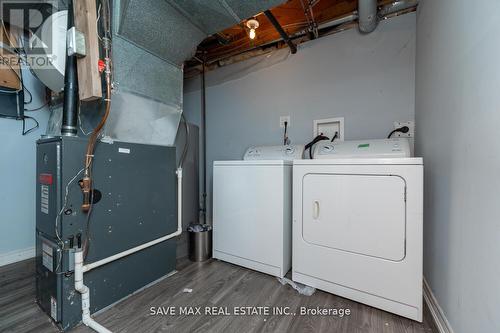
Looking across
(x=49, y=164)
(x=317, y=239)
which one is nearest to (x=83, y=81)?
(x=49, y=164)

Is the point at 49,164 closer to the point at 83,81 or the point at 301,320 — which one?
the point at 83,81

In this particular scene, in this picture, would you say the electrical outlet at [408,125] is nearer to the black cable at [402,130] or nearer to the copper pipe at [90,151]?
the black cable at [402,130]

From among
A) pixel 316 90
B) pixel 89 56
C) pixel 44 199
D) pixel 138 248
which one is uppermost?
pixel 316 90

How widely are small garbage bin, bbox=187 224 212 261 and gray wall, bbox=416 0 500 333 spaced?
1825 millimetres

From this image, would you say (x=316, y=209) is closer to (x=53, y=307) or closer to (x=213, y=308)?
(x=213, y=308)

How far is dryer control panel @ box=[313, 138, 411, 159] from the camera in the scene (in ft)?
4.95

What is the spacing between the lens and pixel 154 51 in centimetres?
163

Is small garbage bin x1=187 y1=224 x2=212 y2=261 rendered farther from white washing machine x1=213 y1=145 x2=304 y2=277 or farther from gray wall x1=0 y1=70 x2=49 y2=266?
gray wall x1=0 y1=70 x2=49 y2=266

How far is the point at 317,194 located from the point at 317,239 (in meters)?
→ 0.34

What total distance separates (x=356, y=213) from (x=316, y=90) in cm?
134

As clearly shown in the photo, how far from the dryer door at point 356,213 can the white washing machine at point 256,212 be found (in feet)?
0.68

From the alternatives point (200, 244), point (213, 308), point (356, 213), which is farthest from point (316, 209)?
point (200, 244)

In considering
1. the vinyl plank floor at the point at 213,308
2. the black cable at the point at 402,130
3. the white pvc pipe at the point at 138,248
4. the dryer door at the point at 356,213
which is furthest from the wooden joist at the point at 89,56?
the black cable at the point at 402,130

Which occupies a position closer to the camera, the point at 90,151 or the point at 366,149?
the point at 90,151
